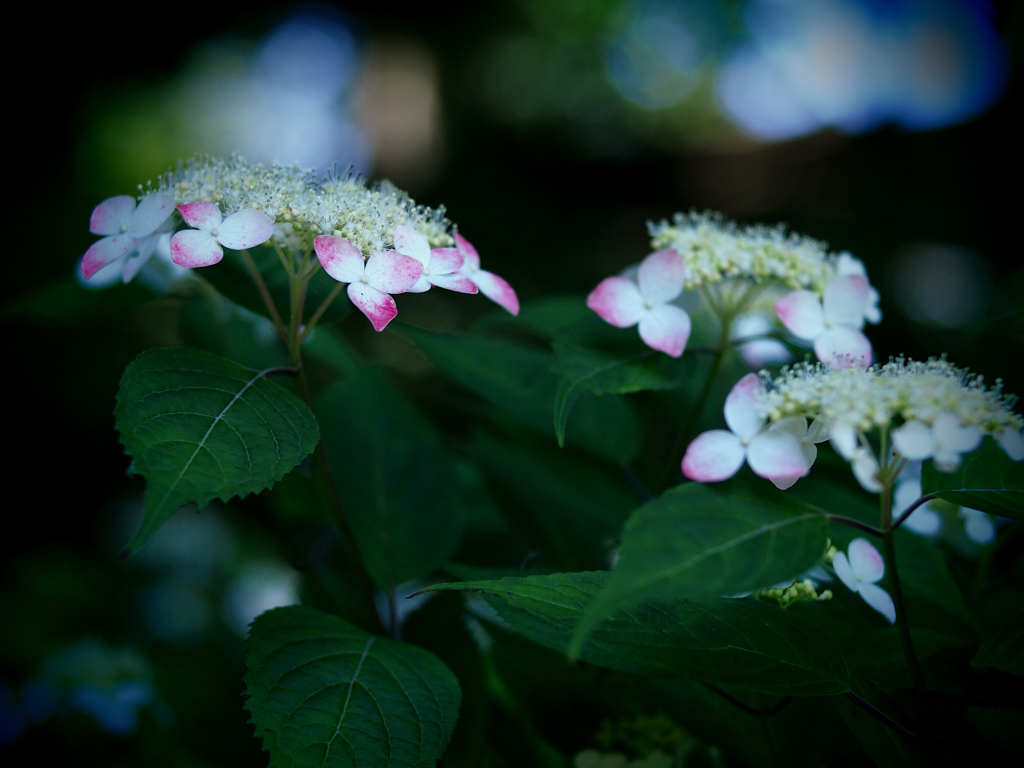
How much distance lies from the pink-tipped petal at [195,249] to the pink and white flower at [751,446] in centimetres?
41

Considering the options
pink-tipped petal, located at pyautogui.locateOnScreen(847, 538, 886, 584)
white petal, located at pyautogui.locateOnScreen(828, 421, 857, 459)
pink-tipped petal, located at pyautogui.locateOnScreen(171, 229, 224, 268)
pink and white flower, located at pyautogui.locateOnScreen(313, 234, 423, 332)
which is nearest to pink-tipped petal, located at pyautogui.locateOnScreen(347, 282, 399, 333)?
pink and white flower, located at pyautogui.locateOnScreen(313, 234, 423, 332)

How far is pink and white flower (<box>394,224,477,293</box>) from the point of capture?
58cm

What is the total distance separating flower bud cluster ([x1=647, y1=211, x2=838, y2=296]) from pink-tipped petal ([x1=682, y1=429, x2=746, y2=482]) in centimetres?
23

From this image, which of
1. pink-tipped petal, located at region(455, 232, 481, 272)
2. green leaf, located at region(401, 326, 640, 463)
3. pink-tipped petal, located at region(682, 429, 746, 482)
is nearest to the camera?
pink-tipped petal, located at region(682, 429, 746, 482)

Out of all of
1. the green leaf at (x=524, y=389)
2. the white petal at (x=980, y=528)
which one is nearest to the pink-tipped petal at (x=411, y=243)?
the green leaf at (x=524, y=389)

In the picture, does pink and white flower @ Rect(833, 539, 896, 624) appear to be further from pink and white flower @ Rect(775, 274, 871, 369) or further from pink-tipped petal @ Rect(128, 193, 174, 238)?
pink-tipped petal @ Rect(128, 193, 174, 238)

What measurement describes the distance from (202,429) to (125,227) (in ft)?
0.85

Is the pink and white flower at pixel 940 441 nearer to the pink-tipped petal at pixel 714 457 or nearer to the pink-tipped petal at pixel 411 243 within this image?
the pink-tipped petal at pixel 714 457

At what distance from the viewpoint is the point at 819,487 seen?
0.74m

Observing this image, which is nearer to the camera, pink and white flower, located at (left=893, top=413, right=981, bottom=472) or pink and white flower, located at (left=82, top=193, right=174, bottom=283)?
pink and white flower, located at (left=893, top=413, right=981, bottom=472)

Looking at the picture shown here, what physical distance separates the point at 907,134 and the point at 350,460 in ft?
11.6

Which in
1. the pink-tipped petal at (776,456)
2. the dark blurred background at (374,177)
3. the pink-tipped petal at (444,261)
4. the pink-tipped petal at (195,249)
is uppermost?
the pink-tipped petal at (195,249)

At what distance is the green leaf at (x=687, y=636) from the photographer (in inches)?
18.2

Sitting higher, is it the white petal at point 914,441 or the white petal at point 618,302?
the white petal at point 914,441
